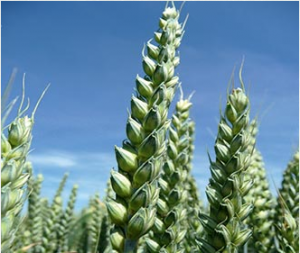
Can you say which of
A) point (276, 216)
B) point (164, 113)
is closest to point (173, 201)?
point (164, 113)

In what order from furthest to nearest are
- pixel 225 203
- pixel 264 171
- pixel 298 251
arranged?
pixel 264 171, pixel 298 251, pixel 225 203

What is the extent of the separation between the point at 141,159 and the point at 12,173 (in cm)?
46

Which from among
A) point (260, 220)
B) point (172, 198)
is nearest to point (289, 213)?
point (172, 198)

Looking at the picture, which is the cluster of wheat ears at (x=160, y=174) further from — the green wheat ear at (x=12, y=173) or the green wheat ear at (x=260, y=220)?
the green wheat ear at (x=260, y=220)

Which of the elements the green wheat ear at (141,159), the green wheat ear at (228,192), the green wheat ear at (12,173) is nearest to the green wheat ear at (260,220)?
the green wheat ear at (228,192)

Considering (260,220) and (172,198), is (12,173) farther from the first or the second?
(260,220)

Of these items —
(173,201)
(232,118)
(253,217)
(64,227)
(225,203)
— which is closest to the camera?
(225,203)

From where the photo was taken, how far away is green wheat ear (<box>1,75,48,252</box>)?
147 cm

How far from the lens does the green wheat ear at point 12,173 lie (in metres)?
1.47

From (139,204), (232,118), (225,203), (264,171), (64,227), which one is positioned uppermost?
(264,171)

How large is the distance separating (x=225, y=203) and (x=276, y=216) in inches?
83.2

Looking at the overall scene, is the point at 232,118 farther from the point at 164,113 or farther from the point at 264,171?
the point at 264,171

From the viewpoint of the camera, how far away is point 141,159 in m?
1.66

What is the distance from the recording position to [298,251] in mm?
2572
